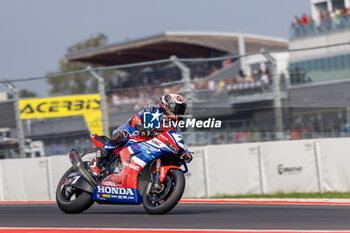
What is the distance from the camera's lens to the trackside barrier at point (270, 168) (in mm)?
11484

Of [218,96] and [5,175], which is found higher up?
[218,96]

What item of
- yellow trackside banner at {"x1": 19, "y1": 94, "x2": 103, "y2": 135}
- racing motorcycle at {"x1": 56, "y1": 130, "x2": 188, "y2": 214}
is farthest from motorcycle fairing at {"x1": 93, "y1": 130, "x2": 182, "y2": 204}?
yellow trackside banner at {"x1": 19, "y1": 94, "x2": 103, "y2": 135}

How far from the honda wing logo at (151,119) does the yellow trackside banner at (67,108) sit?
517 centimetres

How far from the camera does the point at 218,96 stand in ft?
42.4

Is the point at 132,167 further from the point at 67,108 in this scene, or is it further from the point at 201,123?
the point at 67,108

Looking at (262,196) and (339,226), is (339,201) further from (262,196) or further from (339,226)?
(339,226)

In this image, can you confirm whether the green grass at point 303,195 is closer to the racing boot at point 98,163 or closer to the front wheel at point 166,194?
the racing boot at point 98,163

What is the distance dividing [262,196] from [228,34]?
36.3m

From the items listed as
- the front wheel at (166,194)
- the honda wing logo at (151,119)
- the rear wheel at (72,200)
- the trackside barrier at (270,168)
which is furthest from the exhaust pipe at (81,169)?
the trackside barrier at (270,168)

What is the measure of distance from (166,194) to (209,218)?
0.60 m

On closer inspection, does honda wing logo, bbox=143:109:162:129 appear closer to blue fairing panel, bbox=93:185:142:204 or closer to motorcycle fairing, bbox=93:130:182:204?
motorcycle fairing, bbox=93:130:182:204

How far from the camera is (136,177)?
8109 mm

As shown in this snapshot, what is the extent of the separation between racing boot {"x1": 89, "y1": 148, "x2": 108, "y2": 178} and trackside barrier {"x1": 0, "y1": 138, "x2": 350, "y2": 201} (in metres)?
4.07

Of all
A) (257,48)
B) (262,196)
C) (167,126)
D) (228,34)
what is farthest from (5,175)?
(257,48)
